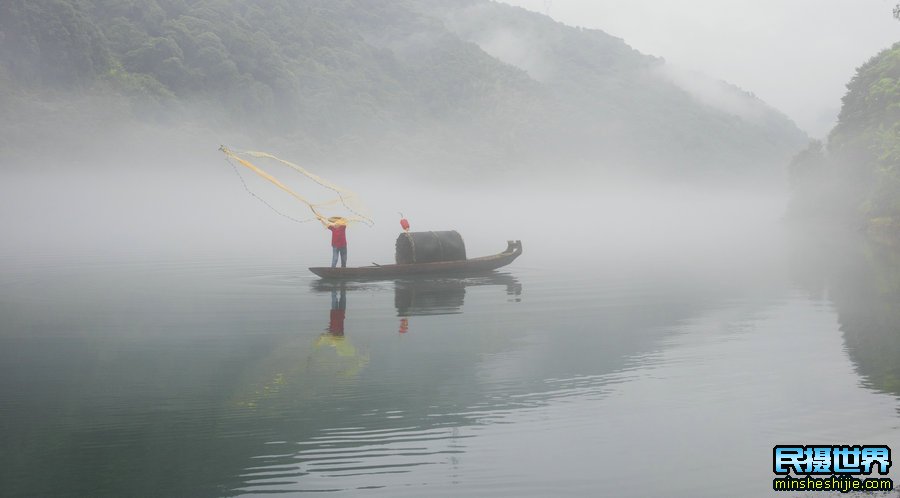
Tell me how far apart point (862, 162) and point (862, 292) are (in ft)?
176

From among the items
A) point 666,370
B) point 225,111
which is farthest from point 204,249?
point 225,111

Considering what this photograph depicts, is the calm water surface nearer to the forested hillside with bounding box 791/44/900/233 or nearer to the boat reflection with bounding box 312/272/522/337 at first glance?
the boat reflection with bounding box 312/272/522/337

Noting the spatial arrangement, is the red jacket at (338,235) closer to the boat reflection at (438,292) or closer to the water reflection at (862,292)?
the boat reflection at (438,292)

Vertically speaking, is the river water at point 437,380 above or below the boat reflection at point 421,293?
below

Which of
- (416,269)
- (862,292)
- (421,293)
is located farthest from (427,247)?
(862,292)

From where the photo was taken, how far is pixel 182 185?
13062 centimetres

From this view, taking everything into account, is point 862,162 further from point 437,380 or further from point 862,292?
point 437,380

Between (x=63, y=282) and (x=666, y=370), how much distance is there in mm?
25575

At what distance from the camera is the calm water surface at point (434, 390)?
10.5m

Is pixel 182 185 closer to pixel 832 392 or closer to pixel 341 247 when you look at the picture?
pixel 341 247

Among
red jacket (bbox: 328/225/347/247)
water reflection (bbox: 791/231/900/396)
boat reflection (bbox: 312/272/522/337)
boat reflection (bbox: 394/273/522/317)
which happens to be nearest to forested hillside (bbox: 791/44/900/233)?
water reflection (bbox: 791/231/900/396)

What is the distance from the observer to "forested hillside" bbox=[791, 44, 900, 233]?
59938 mm

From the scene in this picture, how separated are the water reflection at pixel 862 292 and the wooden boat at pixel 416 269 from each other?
12559mm

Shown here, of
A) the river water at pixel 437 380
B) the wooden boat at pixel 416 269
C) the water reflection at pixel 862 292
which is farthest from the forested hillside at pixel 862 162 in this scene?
the wooden boat at pixel 416 269
